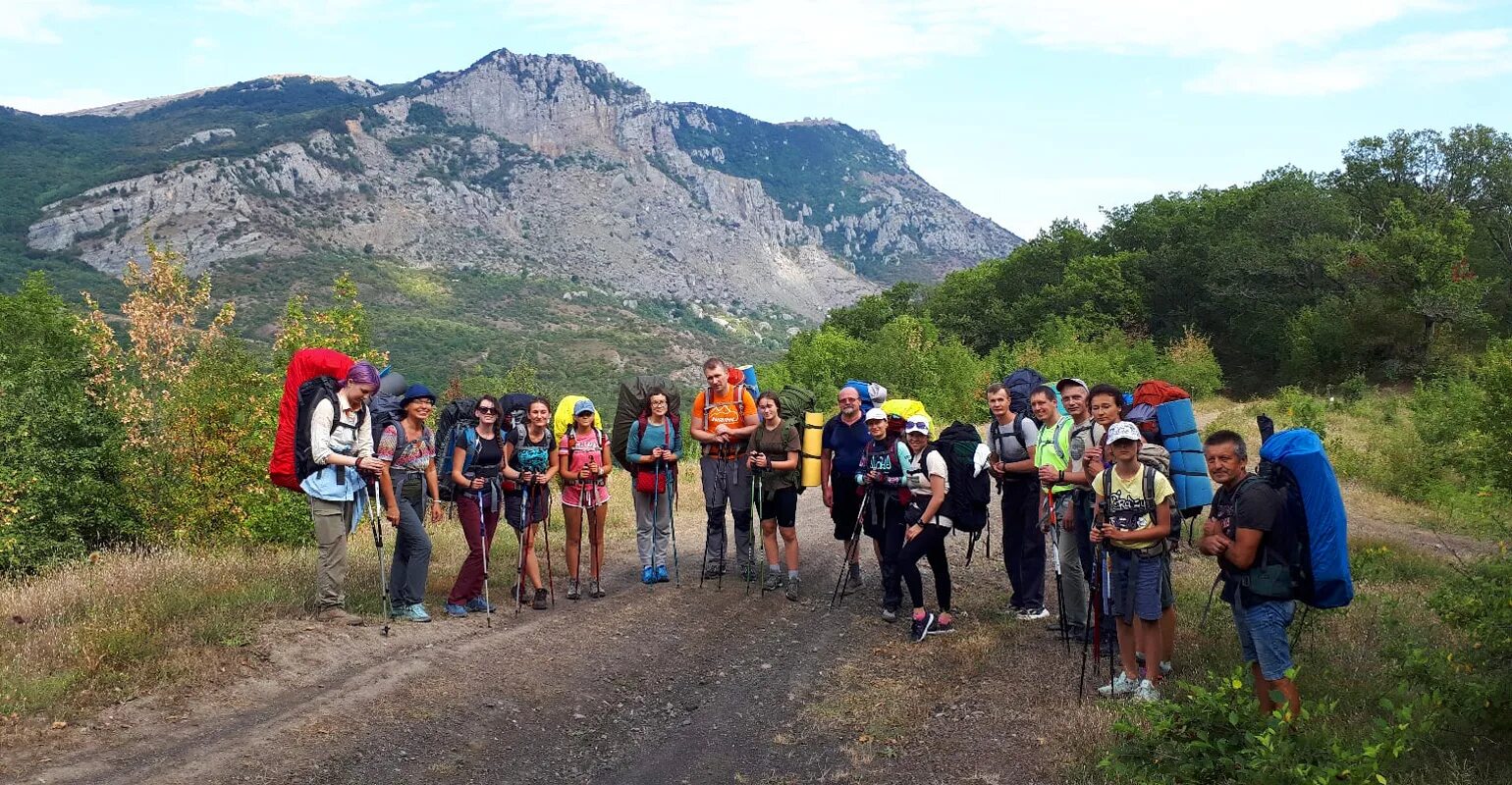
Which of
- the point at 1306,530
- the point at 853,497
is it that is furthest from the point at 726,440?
the point at 1306,530

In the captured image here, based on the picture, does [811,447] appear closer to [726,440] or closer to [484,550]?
[726,440]

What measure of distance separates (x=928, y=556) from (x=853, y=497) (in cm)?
120

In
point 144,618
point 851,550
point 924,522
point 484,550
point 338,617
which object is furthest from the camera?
point 851,550

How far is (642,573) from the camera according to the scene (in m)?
9.70

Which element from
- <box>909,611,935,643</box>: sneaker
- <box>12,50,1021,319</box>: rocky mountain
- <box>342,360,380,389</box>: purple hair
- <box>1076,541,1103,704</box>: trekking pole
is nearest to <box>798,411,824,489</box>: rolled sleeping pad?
<box>909,611,935,643</box>: sneaker

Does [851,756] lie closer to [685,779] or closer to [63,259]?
[685,779]

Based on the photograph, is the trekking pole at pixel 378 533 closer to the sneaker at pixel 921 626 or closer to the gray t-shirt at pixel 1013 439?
the sneaker at pixel 921 626

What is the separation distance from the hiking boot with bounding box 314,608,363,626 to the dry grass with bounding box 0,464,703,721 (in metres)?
0.14

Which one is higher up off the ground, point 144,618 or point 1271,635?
point 1271,635

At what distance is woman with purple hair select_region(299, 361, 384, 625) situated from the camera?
7141 mm

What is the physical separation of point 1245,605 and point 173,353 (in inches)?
1072

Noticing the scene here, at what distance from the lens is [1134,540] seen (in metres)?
5.91

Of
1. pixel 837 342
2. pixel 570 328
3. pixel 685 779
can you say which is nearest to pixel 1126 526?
pixel 685 779

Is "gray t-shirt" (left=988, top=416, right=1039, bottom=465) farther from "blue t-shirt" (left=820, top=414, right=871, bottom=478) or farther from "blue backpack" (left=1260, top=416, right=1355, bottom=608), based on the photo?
"blue backpack" (left=1260, top=416, right=1355, bottom=608)
